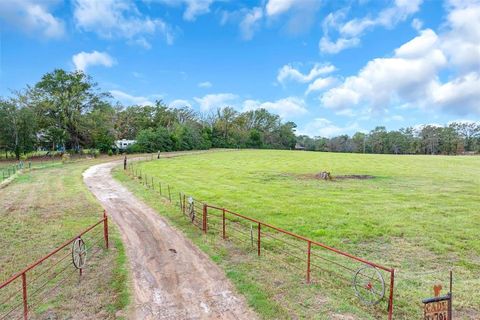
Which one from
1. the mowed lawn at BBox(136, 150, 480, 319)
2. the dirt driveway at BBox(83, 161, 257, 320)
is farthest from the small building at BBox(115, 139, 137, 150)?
the dirt driveway at BBox(83, 161, 257, 320)

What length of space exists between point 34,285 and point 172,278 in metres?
3.70

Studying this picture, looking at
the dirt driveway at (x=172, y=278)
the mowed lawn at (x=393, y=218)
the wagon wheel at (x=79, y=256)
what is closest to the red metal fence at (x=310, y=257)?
the mowed lawn at (x=393, y=218)

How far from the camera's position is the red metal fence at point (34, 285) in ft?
22.0

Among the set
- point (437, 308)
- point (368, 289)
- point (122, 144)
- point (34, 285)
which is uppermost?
point (122, 144)

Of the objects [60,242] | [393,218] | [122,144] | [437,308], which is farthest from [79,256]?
[122,144]

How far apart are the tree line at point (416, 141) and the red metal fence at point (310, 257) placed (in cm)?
10157

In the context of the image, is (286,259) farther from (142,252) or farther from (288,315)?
(142,252)

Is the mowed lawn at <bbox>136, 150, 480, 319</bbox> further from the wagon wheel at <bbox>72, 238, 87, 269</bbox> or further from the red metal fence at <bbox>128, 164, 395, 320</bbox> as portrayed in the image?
the wagon wheel at <bbox>72, 238, 87, 269</bbox>

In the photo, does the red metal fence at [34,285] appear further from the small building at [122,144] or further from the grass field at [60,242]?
the small building at [122,144]

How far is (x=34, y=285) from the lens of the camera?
26.5ft

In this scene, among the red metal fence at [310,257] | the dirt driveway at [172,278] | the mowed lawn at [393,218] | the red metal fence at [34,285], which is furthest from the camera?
the mowed lawn at [393,218]

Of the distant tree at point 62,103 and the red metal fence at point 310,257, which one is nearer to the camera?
the red metal fence at point 310,257

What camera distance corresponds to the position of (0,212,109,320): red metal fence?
6711 millimetres

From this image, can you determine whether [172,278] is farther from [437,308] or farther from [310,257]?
[437,308]
